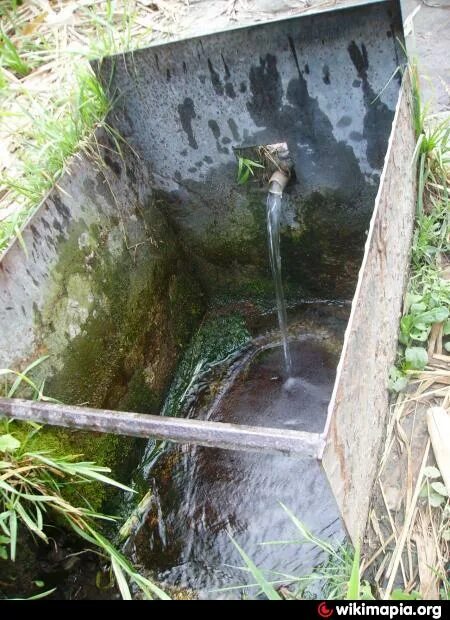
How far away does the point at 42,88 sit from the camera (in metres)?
3.19

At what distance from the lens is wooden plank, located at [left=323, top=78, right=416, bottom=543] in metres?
1.45

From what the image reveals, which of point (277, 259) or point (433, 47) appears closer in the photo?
point (277, 259)

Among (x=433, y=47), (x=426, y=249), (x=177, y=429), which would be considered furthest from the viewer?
(x=433, y=47)

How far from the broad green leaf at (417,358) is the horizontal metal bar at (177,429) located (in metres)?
0.83

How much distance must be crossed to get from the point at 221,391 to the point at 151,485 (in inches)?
24.5

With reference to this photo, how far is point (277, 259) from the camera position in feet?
9.70

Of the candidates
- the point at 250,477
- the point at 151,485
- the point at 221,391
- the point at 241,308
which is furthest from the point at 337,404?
the point at 241,308

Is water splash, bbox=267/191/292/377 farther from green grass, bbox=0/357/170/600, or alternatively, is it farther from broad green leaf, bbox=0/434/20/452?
broad green leaf, bbox=0/434/20/452

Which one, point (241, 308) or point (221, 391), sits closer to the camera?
point (221, 391)

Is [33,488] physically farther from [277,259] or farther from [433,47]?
[433,47]

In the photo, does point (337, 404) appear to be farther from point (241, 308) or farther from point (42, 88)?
point (42, 88)

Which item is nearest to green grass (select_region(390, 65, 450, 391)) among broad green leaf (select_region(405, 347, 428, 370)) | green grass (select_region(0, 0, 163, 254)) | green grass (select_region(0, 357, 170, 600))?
broad green leaf (select_region(405, 347, 428, 370))
